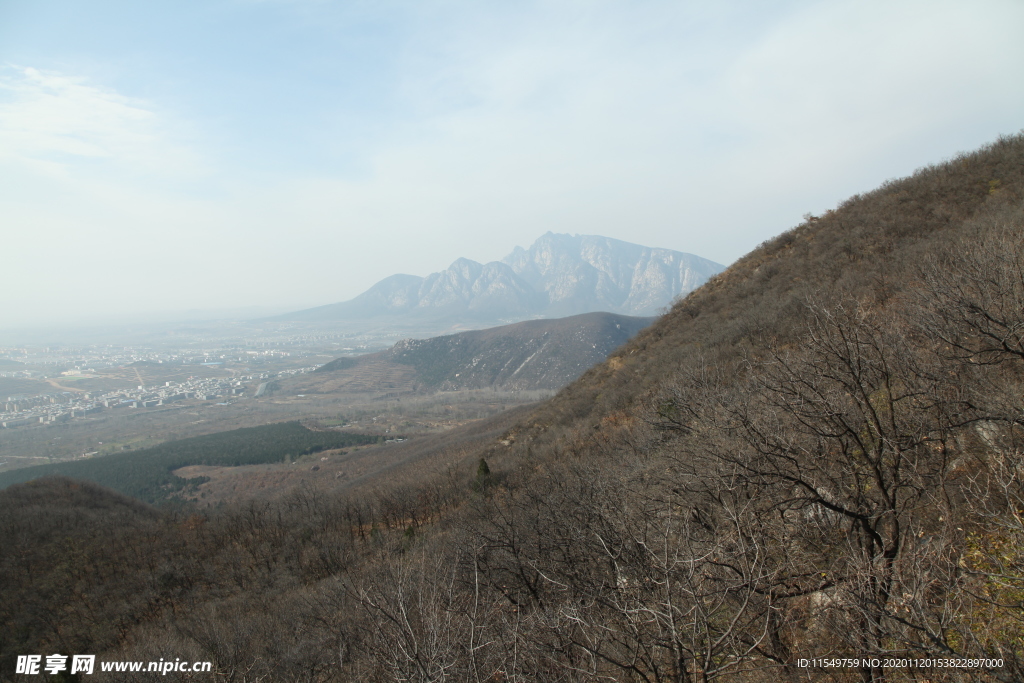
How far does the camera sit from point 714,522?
866 cm

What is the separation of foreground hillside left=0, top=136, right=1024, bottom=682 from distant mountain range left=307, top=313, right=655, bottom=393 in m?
117

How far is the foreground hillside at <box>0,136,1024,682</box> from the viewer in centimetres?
571

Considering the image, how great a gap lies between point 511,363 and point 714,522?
172 m

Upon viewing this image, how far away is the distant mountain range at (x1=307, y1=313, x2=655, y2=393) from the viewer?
6535 inches

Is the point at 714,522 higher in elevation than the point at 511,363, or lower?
higher

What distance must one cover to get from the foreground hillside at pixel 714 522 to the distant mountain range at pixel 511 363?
117111 mm

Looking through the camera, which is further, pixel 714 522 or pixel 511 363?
pixel 511 363

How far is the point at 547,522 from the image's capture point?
16.0m

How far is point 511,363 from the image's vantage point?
180m

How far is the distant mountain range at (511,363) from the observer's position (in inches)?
6535

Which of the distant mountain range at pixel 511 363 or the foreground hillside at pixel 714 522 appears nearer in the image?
the foreground hillside at pixel 714 522

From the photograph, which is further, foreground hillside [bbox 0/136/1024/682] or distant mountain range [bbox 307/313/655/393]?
distant mountain range [bbox 307/313/655/393]

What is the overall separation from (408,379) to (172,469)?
104211 millimetres

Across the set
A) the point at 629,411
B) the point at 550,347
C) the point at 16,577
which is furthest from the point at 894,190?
the point at 550,347
